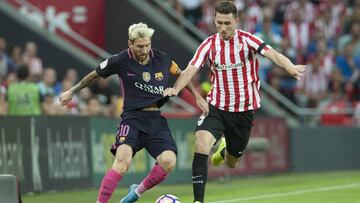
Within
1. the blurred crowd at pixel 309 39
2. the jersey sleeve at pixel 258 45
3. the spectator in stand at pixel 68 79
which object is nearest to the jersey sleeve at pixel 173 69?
the jersey sleeve at pixel 258 45

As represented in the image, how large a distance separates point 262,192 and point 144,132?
15.4ft

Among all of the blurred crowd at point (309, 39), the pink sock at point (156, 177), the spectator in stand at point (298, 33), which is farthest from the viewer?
the spectator in stand at point (298, 33)

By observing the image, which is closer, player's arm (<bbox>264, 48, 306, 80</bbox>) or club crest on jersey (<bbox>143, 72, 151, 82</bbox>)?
player's arm (<bbox>264, 48, 306, 80</bbox>)

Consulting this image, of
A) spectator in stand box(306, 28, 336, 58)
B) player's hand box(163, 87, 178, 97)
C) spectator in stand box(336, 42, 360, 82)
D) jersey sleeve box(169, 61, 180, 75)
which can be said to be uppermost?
spectator in stand box(306, 28, 336, 58)

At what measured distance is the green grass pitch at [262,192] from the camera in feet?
47.9

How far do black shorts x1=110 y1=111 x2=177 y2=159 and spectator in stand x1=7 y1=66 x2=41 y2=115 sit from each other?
611 cm

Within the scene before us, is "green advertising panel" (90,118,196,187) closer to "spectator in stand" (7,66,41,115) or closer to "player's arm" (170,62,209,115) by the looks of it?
"spectator in stand" (7,66,41,115)

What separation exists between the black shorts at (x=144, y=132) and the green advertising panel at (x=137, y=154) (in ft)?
20.1

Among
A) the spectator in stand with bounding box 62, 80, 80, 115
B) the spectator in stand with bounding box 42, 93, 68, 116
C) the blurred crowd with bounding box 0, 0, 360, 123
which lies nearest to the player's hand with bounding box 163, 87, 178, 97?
the spectator in stand with bounding box 42, 93, 68, 116

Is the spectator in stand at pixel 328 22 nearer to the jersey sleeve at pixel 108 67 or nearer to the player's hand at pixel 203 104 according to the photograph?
the player's hand at pixel 203 104

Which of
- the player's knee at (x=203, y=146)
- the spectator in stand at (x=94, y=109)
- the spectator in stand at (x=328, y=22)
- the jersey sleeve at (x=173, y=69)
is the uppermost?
the spectator in stand at (x=328, y=22)

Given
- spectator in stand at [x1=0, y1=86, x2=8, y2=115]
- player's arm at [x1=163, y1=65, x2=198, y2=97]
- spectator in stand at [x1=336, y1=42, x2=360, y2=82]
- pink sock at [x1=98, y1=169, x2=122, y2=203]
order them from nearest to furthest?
pink sock at [x1=98, y1=169, x2=122, y2=203], player's arm at [x1=163, y1=65, x2=198, y2=97], spectator in stand at [x1=0, y1=86, x2=8, y2=115], spectator in stand at [x1=336, y1=42, x2=360, y2=82]

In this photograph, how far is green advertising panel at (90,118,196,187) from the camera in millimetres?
18031

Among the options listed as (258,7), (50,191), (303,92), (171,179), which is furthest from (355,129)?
(50,191)
